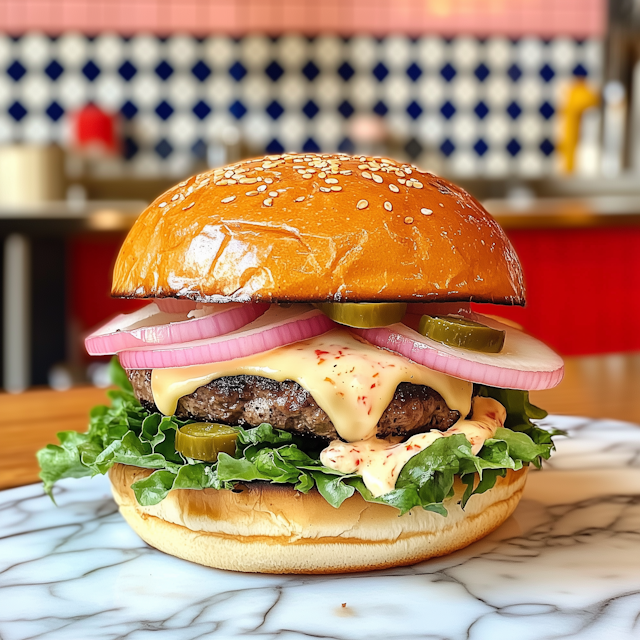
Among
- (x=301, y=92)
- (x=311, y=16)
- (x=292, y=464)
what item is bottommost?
(x=292, y=464)

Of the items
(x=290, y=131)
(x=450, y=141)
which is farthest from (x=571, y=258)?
(x=290, y=131)

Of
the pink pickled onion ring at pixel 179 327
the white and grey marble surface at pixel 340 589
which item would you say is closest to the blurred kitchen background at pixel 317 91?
the pink pickled onion ring at pixel 179 327

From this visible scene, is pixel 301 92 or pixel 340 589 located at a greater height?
pixel 301 92

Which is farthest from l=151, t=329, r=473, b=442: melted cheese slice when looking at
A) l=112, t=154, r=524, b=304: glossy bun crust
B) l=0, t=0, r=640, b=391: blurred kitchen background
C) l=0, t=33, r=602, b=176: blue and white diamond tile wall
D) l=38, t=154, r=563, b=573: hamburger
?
l=0, t=33, r=602, b=176: blue and white diamond tile wall

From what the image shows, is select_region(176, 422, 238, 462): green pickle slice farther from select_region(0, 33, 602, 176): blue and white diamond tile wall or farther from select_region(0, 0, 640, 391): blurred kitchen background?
select_region(0, 33, 602, 176): blue and white diamond tile wall

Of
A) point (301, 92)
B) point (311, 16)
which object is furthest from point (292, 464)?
point (311, 16)

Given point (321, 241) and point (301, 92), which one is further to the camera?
point (301, 92)

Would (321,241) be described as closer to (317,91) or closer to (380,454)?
(380,454)
